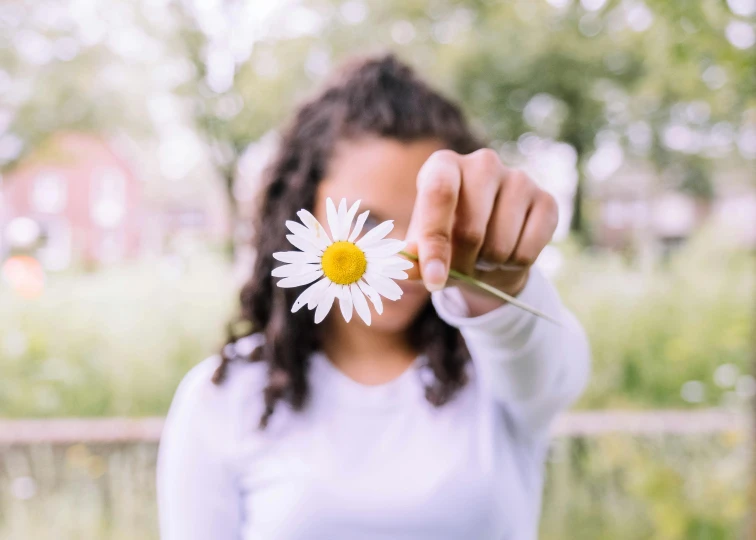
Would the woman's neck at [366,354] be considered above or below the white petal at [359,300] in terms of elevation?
below

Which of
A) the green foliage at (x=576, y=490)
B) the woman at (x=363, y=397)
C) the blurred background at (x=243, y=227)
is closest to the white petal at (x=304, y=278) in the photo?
the woman at (x=363, y=397)

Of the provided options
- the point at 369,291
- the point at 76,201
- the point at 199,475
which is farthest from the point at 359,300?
the point at 76,201

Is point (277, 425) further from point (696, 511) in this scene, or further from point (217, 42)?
point (217, 42)

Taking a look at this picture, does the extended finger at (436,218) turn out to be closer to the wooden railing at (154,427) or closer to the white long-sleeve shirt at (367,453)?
the white long-sleeve shirt at (367,453)

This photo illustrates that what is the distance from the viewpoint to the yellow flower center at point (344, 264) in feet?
0.60

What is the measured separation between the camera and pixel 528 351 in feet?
1.13

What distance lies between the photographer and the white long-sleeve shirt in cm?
37

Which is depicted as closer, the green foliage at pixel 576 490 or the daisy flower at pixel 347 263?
the daisy flower at pixel 347 263

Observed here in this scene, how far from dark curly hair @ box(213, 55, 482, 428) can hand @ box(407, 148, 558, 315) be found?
122 mm

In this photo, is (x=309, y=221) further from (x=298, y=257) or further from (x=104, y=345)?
(x=104, y=345)

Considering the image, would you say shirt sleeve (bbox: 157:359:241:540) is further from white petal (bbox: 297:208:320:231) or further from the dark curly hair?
white petal (bbox: 297:208:320:231)

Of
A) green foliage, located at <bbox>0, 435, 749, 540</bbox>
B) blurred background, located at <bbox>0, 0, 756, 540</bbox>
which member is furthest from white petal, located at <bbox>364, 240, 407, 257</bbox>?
green foliage, located at <bbox>0, 435, 749, 540</bbox>

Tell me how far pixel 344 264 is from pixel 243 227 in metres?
1.24

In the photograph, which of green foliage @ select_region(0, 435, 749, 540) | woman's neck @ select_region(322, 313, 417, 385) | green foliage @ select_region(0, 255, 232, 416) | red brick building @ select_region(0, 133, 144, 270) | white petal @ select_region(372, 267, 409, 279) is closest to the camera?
white petal @ select_region(372, 267, 409, 279)
